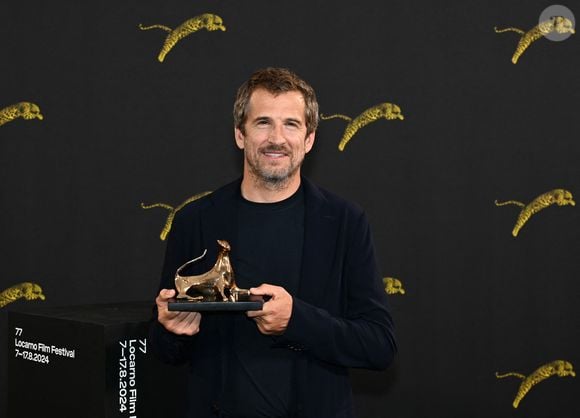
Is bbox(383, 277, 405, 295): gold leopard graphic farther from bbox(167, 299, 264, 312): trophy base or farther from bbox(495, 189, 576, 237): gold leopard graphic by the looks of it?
bbox(167, 299, 264, 312): trophy base

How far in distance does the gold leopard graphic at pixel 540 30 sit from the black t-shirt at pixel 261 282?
2.14 meters

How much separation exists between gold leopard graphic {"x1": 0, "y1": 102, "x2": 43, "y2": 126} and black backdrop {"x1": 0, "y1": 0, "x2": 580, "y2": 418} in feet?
0.25

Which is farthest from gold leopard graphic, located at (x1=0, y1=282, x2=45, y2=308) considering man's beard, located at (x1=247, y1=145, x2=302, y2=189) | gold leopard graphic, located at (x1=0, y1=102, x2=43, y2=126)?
man's beard, located at (x1=247, y1=145, x2=302, y2=189)

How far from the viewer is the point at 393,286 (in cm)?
358

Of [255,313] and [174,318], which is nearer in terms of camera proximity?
[255,313]

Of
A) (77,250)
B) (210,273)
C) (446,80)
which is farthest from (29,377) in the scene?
(446,80)

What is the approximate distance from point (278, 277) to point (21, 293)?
205 cm

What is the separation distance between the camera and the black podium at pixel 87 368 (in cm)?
190

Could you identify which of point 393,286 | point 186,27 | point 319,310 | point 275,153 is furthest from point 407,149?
point 319,310

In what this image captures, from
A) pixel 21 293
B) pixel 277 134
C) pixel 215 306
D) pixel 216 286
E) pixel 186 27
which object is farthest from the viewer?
pixel 186 27

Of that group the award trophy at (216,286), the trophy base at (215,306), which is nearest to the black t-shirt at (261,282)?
the award trophy at (216,286)

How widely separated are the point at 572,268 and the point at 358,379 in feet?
4.06

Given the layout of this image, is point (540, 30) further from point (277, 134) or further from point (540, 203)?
point (277, 134)

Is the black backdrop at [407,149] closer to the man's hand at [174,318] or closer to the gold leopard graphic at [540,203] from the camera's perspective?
the gold leopard graphic at [540,203]
